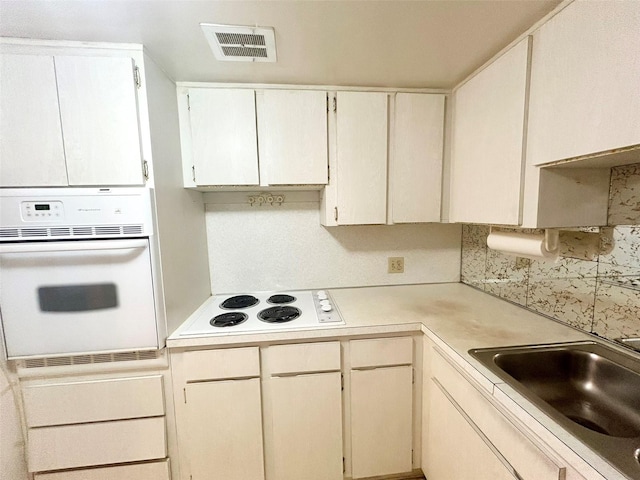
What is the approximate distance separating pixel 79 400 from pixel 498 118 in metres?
2.26

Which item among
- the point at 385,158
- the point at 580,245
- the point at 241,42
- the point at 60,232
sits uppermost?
the point at 241,42

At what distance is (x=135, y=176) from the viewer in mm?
1104

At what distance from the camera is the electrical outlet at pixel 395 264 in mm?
1896

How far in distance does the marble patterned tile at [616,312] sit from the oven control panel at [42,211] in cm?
221

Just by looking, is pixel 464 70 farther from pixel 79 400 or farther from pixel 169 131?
pixel 79 400

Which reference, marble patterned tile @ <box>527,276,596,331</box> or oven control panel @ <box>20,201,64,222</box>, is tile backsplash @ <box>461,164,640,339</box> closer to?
marble patterned tile @ <box>527,276,596,331</box>

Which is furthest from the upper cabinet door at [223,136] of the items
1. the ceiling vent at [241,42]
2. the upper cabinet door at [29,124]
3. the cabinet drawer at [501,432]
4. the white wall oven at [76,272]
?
the cabinet drawer at [501,432]

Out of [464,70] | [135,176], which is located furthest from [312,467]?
[464,70]

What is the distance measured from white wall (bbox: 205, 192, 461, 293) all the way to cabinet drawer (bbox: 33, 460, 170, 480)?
3.03 feet

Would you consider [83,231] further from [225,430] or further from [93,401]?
[225,430]

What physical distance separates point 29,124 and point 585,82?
6.63ft

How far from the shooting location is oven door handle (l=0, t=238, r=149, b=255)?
3.30 feet

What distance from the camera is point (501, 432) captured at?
82cm

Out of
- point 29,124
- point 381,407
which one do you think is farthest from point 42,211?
point 381,407
